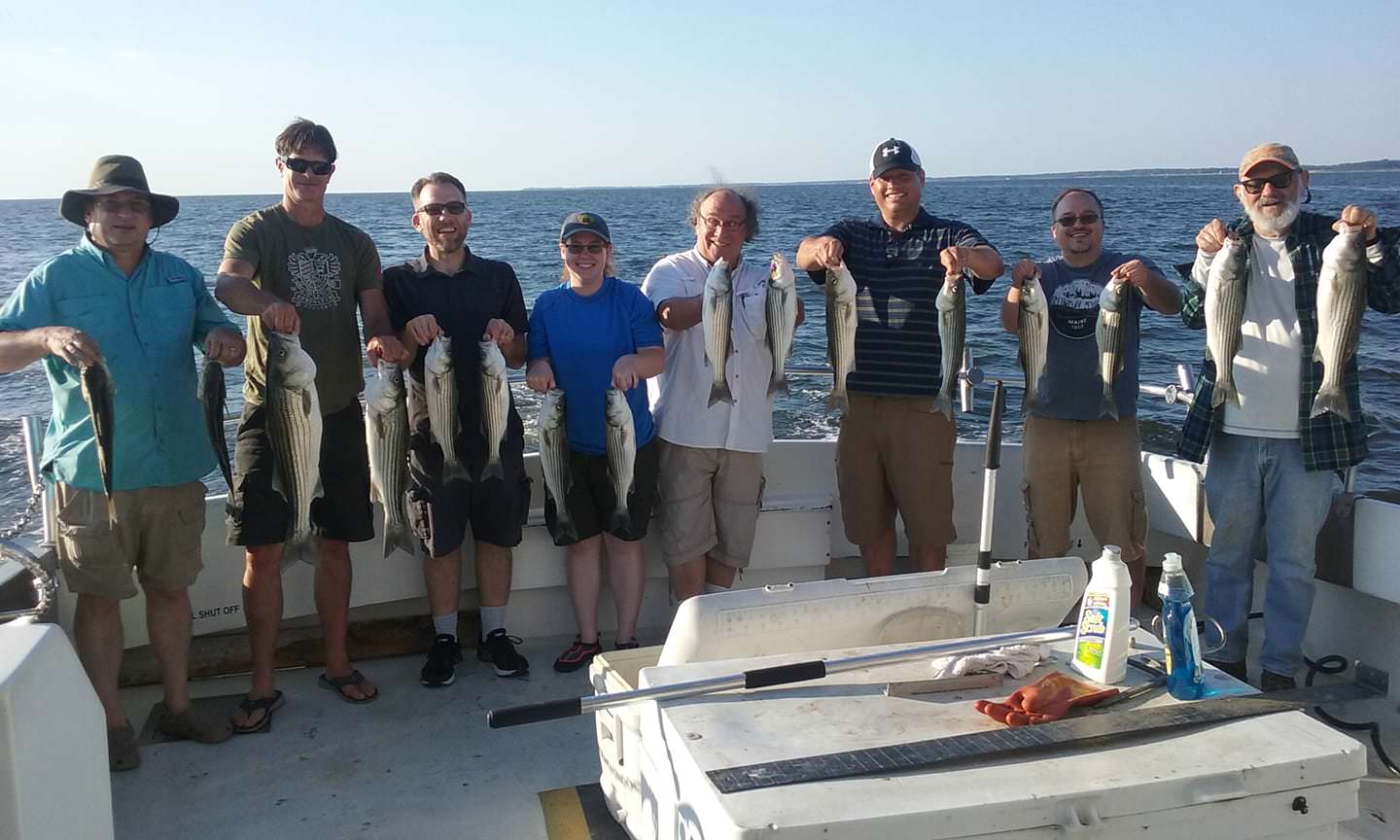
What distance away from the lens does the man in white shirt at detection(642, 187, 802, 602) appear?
513cm

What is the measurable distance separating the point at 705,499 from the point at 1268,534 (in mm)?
2540

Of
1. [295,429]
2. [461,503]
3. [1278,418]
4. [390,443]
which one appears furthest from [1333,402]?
[295,429]

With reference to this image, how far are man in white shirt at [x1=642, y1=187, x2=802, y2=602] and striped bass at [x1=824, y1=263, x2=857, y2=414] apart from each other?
0.37 m

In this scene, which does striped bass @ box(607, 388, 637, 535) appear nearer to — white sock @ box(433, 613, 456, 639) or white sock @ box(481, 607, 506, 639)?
white sock @ box(481, 607, 506, 639)

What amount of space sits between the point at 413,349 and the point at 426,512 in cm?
77

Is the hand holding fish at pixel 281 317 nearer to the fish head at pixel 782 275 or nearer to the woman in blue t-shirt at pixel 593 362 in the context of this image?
the woman in blue t-shirt at pixel 593 362

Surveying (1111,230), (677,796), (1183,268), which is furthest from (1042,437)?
(1111,230)

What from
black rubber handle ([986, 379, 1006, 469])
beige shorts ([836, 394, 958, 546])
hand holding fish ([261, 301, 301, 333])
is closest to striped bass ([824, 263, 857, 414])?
beige shorts ([836, 394, 958, 546])

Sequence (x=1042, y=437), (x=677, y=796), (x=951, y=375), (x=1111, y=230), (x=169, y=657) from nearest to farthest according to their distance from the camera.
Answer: (x=677, y=796) → (x=169, y=657) → (x=951, y=375) → (x=1042, y=437) → (x=1111, y=230)

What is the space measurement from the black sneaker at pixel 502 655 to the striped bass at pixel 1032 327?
2812 millimetres

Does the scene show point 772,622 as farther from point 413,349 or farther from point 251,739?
point 251,739

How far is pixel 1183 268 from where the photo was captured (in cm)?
521

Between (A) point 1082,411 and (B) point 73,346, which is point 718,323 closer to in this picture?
(A) point 1082,411

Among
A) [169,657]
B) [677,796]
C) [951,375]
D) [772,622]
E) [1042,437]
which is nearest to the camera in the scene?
[677,796]
